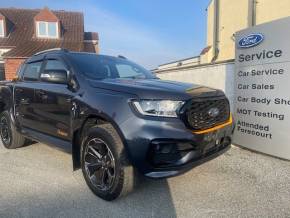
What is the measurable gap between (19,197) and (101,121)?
139 centimetres

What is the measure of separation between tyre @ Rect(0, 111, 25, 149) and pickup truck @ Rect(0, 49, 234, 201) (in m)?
1.19

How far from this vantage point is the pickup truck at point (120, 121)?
300 centimetres

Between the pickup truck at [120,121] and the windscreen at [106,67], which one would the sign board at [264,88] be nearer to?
the pickup truck at [120,121]

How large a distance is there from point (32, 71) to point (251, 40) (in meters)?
4.01

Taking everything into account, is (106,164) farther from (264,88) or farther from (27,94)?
(264,88)

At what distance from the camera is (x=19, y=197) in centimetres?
352

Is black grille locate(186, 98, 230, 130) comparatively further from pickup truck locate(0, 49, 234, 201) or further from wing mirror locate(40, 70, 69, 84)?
wing mirror locate(40, 70, 69, 84)

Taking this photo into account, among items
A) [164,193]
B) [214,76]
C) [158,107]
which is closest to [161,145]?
[158,107]

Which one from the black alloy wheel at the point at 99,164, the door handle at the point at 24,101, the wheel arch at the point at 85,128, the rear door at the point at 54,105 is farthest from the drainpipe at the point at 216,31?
the black alloy wheel at the point at 99,164

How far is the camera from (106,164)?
3.40 meters

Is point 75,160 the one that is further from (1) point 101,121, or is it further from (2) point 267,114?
(2) point 267,114

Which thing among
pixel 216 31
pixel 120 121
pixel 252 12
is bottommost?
pixel 120 121

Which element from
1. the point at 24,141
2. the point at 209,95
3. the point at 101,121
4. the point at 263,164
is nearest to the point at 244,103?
the point at 263,164

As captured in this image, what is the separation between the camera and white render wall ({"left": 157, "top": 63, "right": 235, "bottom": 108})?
6.22 meters
